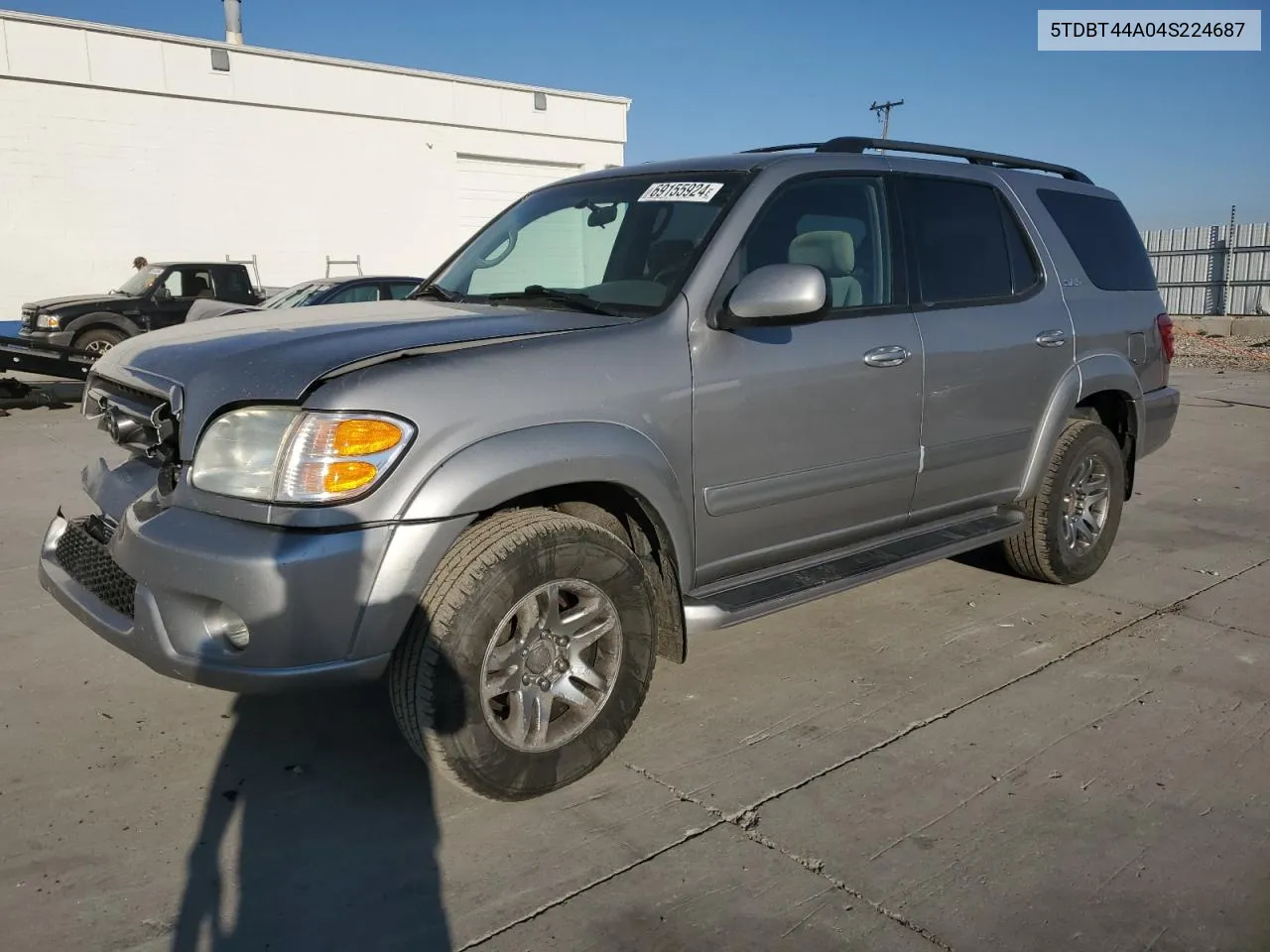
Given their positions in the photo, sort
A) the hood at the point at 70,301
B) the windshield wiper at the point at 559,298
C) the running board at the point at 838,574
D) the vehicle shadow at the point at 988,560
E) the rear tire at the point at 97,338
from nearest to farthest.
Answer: the running board at the point at 838,574 → the windshield wiper at the point at 559,298 → the vehicle shadow at the point at 988,560 → the rear tire at the point at 97,338 → the hood at the point at 70,301

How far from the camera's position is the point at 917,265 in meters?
3.97

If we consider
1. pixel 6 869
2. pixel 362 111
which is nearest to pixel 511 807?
pixel 6 869

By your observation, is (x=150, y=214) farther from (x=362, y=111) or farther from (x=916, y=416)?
(x=916, y=416)

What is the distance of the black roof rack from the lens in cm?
402

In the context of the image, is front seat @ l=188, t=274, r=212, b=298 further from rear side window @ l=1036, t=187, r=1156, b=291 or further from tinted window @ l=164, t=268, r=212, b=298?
rear side window @ l=1036, t=187, r=1156, b=291

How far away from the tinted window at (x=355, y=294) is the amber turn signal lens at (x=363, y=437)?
838 cm

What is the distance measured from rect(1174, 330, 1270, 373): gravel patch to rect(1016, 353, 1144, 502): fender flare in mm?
12159

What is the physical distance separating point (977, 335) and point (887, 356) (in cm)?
63

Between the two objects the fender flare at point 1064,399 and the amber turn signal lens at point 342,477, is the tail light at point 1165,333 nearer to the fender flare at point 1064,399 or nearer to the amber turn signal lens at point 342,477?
the fender flare at point 1064,399

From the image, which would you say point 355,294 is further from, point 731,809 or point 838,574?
point 731,809

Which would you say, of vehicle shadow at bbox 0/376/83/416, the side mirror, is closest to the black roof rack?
the side mirror

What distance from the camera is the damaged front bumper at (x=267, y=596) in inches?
96.1

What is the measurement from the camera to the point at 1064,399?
4.54 metres

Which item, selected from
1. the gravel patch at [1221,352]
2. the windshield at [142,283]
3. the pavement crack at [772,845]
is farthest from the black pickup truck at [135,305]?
the gravel patch at [1221,352]
